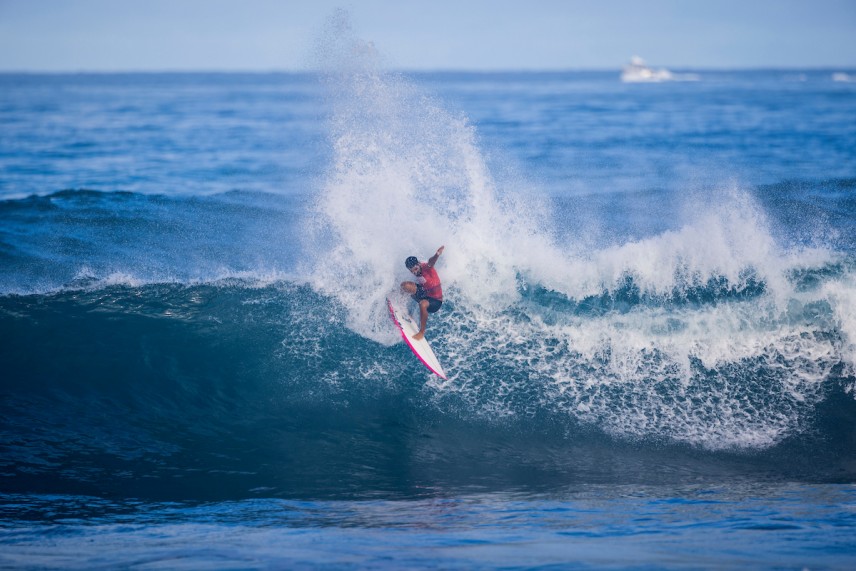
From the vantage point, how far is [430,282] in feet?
34.5

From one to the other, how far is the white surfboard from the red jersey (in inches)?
25.9

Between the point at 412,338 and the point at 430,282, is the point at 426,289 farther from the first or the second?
the point at 412,338

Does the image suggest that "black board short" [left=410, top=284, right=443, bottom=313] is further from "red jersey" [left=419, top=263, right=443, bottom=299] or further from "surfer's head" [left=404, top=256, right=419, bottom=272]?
"surfer's head" [left=404, top=256, right=419, bottom=272]

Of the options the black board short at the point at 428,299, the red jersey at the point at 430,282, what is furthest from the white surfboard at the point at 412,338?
the red jersey at the point at 430,282

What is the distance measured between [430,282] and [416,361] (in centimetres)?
132

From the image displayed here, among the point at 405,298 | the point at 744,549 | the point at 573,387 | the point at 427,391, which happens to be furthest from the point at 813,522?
the point at 405,298

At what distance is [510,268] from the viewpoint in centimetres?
1249

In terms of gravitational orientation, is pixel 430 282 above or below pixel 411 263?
below

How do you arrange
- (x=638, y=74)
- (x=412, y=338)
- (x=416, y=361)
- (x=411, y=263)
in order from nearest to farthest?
(x=411, y=263), (x=412, y=338), (x=416, y=361), (x=638, y=74)

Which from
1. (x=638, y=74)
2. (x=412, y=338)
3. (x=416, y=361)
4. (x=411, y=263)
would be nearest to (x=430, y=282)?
(x=411, y=263)

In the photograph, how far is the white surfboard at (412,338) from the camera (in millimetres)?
10477

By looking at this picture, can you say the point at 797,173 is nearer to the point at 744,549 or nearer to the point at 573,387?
the point at 573,387

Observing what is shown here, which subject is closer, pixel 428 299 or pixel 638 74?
pixel 428 299

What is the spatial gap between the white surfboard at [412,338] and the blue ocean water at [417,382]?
1.08ft
